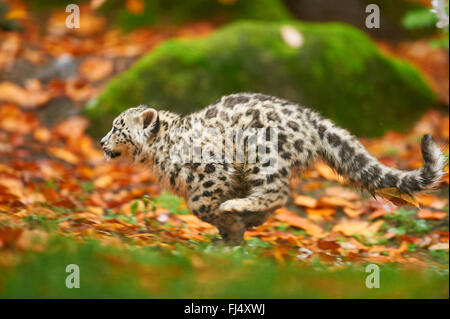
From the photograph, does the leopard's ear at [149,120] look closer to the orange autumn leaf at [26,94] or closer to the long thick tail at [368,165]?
the long thick tail at [368,165]

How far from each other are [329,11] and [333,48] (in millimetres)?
5240

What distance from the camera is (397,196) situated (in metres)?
4.86

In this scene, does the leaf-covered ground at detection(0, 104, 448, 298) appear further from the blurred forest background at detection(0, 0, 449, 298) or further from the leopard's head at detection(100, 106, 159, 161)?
the leopard's head at detection(100, 106, 159, 161)

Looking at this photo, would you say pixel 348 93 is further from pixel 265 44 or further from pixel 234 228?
pixel 234 228

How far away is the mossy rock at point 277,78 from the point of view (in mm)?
9594

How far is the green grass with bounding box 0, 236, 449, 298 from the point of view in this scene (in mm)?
3240

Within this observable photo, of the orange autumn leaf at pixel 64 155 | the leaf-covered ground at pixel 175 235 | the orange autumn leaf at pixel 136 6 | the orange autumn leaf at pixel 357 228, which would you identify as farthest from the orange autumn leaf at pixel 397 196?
the orange autumn leaf at pixel 136 6

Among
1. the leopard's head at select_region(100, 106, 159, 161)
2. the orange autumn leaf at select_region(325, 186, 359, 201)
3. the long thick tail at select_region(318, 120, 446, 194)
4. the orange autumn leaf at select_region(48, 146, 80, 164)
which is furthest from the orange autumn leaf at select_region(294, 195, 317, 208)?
the orange autumn leaf at select_region(48, 146, 80, 164)

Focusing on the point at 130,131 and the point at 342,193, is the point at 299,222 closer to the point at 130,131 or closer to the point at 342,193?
the point at 342,193

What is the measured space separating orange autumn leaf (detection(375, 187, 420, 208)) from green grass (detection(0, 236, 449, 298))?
0.81m

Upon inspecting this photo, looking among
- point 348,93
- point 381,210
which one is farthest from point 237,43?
point 381,210

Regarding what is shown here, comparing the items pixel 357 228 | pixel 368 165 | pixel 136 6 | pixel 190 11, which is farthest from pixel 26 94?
pixel 368 165

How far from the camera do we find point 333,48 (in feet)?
34.1

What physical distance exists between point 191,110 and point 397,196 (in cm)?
534
